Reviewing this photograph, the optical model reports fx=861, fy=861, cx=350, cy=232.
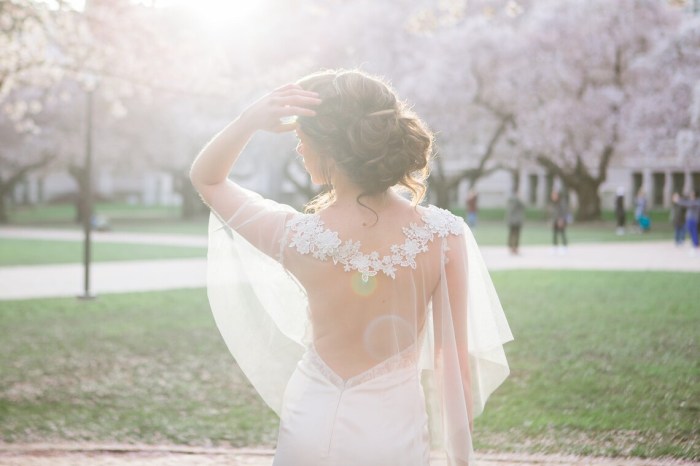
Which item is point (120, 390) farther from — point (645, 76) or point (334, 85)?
point (645, 76)

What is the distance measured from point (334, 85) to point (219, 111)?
133ft

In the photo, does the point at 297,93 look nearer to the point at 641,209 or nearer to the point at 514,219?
the point at 514,219

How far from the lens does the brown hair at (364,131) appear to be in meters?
2.21

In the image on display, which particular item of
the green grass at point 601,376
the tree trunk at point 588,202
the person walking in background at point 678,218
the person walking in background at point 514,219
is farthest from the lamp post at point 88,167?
the tree trunk at point 588,202

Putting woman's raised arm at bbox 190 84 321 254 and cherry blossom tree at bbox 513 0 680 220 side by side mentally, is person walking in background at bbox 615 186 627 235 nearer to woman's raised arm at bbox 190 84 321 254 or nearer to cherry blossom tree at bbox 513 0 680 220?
cherry blossom tree at bbox 513 0 680 220

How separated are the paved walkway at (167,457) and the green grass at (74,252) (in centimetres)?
1438

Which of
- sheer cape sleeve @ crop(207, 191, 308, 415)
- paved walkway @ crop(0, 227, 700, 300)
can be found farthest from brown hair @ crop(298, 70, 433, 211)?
paved walkway @ crop(0, 227, 700, 300)

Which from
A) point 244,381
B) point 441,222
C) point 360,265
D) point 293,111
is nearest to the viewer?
point 293,111

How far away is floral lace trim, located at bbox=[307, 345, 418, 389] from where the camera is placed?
2340mm

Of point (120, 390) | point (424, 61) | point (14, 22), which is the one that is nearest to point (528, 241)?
point (424, 61)

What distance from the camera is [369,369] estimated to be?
2.35 m

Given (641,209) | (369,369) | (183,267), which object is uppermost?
(369,369)

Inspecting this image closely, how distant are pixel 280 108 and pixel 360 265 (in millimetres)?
464

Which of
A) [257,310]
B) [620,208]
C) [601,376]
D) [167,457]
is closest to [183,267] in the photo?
[601,376]
